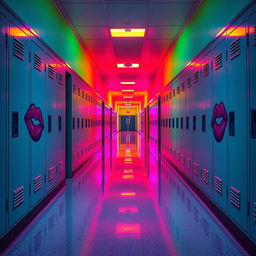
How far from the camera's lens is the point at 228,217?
366 cm

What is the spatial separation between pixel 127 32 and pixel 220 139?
16.3 feet

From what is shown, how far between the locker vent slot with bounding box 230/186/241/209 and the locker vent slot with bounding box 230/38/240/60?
4.63ft

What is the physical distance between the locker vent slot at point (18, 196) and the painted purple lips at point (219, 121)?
2.44 m

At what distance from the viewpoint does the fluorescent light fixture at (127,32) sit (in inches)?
315

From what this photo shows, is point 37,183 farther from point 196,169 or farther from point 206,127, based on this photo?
point 196,169

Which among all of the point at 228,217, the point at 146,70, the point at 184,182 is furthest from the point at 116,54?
the point at 228,217

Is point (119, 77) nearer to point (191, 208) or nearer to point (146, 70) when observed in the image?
point (146, 70)

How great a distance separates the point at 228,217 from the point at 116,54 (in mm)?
7962

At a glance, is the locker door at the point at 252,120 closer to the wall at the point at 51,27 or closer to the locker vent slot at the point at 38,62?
the wall at the point at 51,27

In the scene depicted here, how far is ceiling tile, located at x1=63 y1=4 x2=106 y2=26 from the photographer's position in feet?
20.7

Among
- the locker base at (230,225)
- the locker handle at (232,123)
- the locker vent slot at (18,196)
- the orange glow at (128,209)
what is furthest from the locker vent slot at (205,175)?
the locker vent slot at (18,196)

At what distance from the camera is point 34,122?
4.24m

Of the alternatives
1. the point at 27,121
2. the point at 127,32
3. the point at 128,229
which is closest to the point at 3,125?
the point at 27,121

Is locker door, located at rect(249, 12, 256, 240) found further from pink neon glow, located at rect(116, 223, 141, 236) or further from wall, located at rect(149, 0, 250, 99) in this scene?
pink neon glow, located at rect(116, 223, 141, 236)
